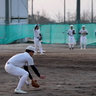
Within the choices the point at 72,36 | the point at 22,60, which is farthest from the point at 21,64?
the point at 72,36

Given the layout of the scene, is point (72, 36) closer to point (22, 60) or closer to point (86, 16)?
point (22, 60)

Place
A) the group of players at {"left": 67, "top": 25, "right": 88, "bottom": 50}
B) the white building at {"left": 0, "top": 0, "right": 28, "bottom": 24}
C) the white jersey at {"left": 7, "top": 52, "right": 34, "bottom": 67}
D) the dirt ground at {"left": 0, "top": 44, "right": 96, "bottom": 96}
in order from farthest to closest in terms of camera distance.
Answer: the white building at {"left": 0, "top": 0, "right": 28, "bottom": 24}, the group of players at {"left": 67, "top": 25, "right": 88, "bottom": 50}, the dirt ground at {"left": 0, "top": 44, "right": 96, "bottom": 96}, the white jersey at {"left": 7, "top": 52, "right": 34, "bottom": 67}

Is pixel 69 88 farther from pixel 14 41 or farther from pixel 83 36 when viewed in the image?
pixel 14 41

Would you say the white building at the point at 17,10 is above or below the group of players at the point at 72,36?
above

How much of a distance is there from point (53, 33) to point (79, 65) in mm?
20379

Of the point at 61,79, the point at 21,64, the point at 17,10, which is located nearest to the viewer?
the point at 21,64

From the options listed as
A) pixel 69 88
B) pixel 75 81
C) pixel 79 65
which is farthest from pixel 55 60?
pixel 69 88

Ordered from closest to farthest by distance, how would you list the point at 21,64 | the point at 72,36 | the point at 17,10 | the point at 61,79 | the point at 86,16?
the point at 21,64, the point at 61,79, the point at 72,36, the point at 17,10, the point at 86,16

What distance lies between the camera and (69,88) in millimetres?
11836

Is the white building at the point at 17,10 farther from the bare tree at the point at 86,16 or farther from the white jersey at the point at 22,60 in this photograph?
the white jersey at the point at 22,60

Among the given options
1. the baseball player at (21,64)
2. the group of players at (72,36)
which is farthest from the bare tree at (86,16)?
the baseball player at (21,64)

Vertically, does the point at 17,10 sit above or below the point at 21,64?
above

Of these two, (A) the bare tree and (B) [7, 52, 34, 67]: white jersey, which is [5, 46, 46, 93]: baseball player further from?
(A) the bare tree

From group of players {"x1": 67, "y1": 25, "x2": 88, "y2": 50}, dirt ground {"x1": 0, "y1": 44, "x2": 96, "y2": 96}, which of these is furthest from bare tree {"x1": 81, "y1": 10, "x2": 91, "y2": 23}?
dirt ground {"x1": 0, "y1": 44, "x2": 96, "y2": 96}
